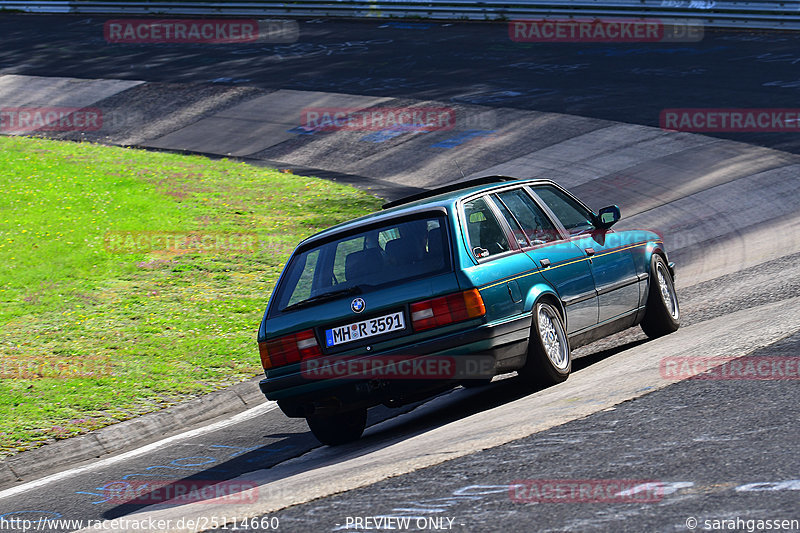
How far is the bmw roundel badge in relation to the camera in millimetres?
6834

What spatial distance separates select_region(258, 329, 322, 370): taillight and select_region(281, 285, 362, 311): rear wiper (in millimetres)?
219

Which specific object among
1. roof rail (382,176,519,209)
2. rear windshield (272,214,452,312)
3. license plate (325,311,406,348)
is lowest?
license plate (325,311,406,348)

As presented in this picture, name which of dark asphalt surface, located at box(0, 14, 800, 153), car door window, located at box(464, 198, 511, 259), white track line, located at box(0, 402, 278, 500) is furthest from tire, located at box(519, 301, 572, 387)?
dark asphalt surface, located at box(0, 14, 800, 153)

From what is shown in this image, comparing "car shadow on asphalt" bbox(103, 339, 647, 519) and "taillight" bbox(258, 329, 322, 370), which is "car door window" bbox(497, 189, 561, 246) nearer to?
"car shadow on asphalt" bbox(103, 339, 647, 519)

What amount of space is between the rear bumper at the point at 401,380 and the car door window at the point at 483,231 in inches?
21.7

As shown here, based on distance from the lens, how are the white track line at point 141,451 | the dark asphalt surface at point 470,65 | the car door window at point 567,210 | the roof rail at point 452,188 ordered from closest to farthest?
Result: the white track line at point 141,451 < the roof rail at point 452,188 < the car door window at point 567,210 < the dark asphalt surface at point 470,65

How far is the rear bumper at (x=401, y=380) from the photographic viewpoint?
21.9 ft

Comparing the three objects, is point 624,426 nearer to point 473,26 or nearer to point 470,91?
point 470,91

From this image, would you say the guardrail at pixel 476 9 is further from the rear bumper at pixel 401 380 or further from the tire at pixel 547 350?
the rear bumper at pixel 401 380

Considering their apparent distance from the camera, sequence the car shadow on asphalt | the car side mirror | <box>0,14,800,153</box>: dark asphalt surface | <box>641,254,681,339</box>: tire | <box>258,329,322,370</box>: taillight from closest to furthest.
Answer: the car shadow on asphalt, <box>258,329,322,370</box>: taillight, the car side mirror, <box>641,254,681,339</box>: tire, <box>0,14,800,153</box>: dark asphalt surface

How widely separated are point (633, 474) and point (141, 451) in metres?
4.39

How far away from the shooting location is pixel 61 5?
37469 millimetres

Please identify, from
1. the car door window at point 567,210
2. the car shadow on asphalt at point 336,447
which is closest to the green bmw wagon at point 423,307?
the car shadow on asphalt at point 336,447

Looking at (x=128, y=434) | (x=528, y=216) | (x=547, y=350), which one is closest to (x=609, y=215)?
(x=528, y=216)
